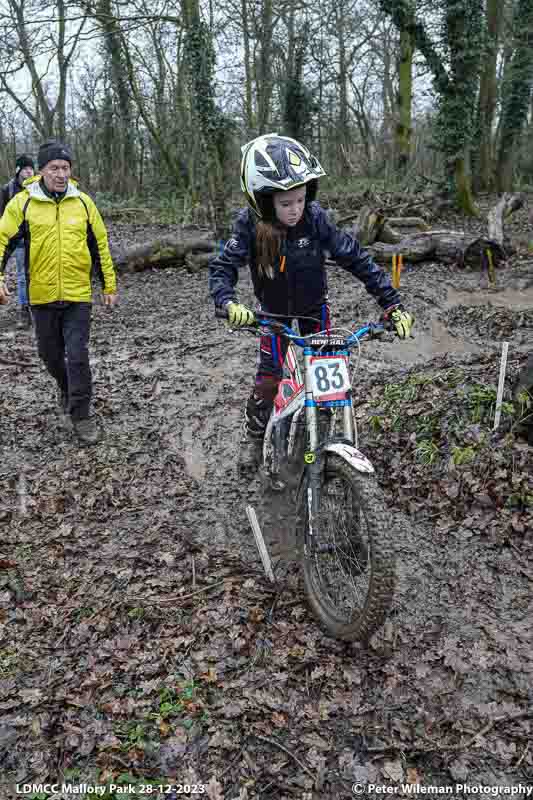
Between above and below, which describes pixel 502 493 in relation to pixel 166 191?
below

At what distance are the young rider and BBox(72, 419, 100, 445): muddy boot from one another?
7.26 ft

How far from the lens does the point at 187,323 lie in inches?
372

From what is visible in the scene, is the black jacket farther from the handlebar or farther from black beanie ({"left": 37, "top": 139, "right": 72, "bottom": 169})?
the handlebar

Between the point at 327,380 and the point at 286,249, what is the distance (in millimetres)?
1000

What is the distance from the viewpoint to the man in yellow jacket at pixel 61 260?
16.6ft

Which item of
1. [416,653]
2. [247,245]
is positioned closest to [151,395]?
[247,245]

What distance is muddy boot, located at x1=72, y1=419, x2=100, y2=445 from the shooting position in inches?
219

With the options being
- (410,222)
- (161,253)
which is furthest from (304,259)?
(410,222)

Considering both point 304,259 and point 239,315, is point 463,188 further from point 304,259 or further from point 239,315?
point 239,315

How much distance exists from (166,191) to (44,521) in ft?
77.1

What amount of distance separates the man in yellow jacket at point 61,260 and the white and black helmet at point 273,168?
89.7 inches

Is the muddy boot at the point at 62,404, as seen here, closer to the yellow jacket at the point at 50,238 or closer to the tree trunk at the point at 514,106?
the yellow jacket at the point at 50,238

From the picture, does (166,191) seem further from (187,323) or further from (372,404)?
(372,404)

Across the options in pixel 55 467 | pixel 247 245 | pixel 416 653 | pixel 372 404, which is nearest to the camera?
pixel 416 653
